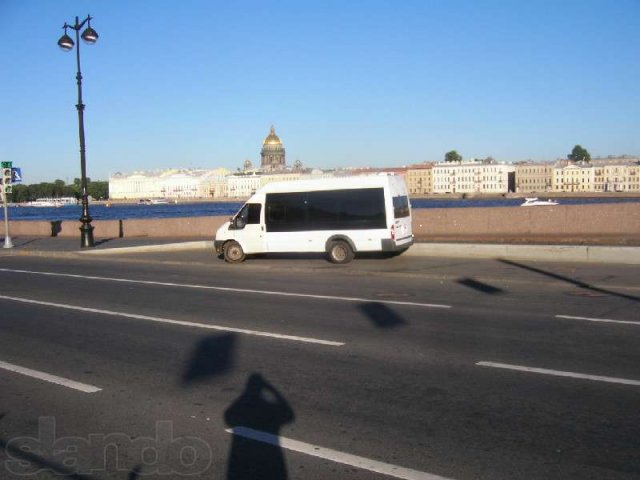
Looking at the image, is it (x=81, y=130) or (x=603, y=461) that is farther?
(x=81, y=130)

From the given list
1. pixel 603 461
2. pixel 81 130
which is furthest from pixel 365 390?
pixel 81 130

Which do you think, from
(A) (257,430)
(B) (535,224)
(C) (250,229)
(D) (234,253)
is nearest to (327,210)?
(C) (250,229)

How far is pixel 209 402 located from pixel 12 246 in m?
28.3

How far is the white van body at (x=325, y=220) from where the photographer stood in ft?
69.2

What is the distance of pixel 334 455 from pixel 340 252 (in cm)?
1601

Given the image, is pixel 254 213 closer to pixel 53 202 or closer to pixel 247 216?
pixel 247 216

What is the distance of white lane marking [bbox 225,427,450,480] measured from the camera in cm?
511

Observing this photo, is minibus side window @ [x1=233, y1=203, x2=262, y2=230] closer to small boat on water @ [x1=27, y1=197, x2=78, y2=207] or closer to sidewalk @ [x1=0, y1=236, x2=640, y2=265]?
sidewalk @ [x1=0, y1=236, x2=640, y2=265]

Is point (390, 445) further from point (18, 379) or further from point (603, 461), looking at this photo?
point (18, 379)

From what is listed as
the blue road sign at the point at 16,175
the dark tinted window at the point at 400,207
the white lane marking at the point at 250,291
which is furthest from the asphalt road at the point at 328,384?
the blue road sign at the point at 16,175

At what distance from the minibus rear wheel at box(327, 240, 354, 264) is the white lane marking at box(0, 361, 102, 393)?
43.2 ft

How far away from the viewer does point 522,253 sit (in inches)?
802

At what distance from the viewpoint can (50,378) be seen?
809cm

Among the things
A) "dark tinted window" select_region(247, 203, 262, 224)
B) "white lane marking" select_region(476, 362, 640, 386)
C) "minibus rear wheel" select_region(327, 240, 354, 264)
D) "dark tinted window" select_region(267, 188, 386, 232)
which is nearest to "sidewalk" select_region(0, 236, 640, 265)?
"dark tinted window" select_region(267, 188, 386, 232)
